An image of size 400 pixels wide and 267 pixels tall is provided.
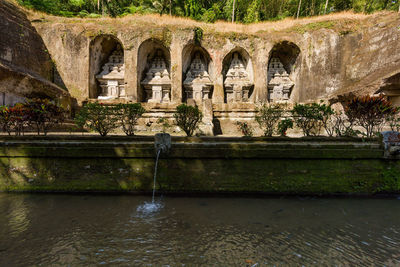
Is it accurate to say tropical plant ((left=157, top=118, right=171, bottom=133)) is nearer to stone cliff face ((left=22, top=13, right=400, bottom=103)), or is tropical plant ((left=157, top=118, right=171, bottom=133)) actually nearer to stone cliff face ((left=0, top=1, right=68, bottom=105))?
stone cliff face ((left=0, top=1, right=68, bottom=105))

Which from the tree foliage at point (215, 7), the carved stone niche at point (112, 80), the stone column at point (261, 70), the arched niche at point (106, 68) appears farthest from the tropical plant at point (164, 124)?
the tree foliage at point (215, 7)

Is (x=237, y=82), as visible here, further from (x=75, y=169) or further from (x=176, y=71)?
(x=75, y=169)

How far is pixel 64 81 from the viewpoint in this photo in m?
12.6

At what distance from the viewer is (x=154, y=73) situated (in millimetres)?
14859

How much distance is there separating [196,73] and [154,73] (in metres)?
3.21

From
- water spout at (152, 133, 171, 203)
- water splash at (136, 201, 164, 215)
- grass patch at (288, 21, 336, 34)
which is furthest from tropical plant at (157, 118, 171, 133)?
grass patch at (288, 21, 336, 34)

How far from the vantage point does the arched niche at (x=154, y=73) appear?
46.4 ft

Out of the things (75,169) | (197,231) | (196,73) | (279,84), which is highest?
(196,73)

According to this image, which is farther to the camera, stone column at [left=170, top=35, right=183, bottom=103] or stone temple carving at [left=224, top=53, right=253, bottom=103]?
stone temple carving at [left=224, top=53, right=253, bottom=103]

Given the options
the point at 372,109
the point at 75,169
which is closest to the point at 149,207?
the point at 75,169

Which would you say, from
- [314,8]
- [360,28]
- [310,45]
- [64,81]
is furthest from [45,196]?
[314,8]

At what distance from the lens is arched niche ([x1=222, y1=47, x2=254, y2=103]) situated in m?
14.5

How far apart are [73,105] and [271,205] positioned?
35.9 feet

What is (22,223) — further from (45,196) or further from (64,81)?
(64,81)
